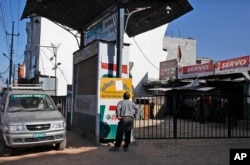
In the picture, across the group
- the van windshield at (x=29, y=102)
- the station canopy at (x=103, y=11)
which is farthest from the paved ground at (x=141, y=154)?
the station canopy at (x=103, y=11)

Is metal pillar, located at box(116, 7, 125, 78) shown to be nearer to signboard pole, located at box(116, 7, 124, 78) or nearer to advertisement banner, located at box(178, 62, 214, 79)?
signboard pole, located at box(116, 7, 124, 78)

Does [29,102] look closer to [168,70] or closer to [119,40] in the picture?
[119,40]

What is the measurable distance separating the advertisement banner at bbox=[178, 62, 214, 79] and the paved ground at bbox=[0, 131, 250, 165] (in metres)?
12.1

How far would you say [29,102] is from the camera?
10.9 meters

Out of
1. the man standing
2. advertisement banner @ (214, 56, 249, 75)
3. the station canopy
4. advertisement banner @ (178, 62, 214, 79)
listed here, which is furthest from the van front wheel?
advertisement banner @ (178, 62, 214, 79)

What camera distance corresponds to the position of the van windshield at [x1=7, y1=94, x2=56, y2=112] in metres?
10.6

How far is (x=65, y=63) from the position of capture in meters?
30.2

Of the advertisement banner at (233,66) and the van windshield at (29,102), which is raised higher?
the advertisement banner at (233,66)

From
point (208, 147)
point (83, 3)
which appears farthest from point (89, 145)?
point (83, 3)

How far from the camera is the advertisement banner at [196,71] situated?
2373 centimetres

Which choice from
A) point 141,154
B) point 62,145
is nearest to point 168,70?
point 62,145

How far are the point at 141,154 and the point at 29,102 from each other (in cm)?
391

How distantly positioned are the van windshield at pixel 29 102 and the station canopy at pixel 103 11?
396 centimetres

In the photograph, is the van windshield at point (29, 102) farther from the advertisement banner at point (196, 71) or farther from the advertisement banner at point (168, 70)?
the advertisement banner at point (168, 70)
